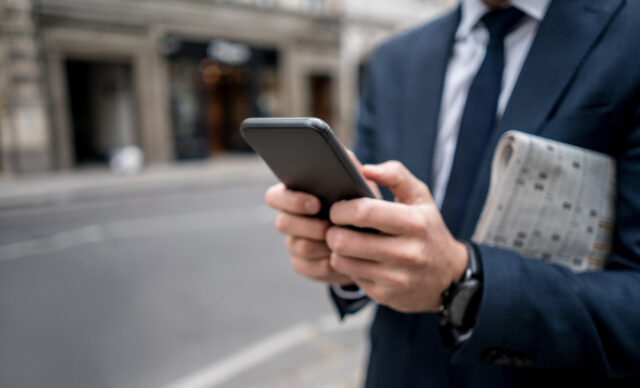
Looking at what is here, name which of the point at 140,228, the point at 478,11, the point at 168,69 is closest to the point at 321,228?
the point at 478,11

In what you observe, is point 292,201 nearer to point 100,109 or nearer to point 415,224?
point 415,224

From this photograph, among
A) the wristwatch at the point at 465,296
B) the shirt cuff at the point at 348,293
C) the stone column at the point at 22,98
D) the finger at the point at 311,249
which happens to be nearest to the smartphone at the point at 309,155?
the finger at the point at 311,249

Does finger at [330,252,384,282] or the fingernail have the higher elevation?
Answer: the fingernail

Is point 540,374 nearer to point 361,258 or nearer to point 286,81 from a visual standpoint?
point 361,258

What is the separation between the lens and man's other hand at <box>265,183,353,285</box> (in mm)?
846

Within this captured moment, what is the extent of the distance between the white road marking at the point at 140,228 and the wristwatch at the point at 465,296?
18.9ft

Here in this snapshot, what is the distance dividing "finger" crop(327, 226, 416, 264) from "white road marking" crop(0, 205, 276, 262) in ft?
18.7

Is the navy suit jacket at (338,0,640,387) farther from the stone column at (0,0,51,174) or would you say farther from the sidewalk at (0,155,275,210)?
the stone column at (0,0,51,174)

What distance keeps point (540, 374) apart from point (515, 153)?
19.9 inches

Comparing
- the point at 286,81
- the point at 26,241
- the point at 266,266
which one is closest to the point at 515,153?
the point at 266,266

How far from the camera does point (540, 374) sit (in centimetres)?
92

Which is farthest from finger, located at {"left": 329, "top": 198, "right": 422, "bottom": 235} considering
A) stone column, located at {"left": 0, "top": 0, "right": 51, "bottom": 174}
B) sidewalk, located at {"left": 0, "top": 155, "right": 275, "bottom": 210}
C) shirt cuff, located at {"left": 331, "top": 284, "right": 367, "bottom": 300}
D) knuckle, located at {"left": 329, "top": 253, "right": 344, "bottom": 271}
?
stone column, located at {"left": 0, "top": 0, "right": 51, "bottom": 174}

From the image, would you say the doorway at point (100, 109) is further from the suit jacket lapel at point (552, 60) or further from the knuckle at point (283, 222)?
the suit jacket lapel at point (552, 60)

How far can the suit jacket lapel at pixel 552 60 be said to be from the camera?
0.84 m
